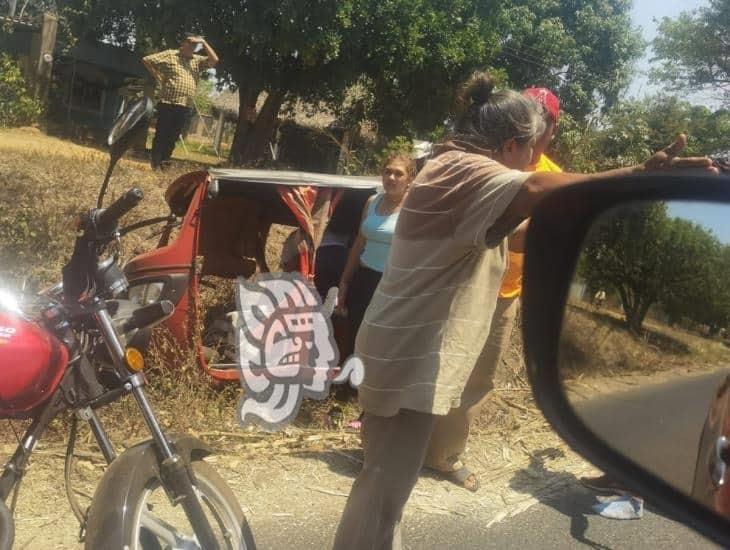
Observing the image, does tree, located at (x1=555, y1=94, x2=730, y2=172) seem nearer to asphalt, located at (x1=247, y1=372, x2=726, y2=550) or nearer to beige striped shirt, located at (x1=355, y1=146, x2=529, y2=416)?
asphalt, located at (x1=247, y1=372, x2=726, y2=550)

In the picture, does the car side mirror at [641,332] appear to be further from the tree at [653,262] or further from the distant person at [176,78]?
the distant person at [176,78]

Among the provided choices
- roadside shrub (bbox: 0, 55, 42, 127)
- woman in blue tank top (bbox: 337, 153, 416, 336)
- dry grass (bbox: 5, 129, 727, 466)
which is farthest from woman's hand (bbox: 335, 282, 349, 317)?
roadside shrub (bbox: 0, 55, 42, 127)

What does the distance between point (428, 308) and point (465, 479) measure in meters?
1.98

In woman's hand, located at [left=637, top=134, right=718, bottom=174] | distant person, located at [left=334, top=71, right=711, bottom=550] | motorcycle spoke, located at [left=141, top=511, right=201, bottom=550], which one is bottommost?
motorcycle spoke, located at [left=141, top=511, right=201, bottom=550]

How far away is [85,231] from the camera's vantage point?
8.82 feet

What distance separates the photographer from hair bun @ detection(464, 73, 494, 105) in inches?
105

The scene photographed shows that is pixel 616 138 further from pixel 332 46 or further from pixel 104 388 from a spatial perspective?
pixel 104 388

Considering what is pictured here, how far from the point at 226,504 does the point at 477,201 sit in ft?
4.71

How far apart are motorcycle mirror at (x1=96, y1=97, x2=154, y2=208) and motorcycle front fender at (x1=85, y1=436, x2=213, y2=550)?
0.91 metres

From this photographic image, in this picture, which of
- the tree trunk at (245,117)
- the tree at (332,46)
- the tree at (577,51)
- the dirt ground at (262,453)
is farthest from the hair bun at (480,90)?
the tree at (577,51)

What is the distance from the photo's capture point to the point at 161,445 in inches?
103

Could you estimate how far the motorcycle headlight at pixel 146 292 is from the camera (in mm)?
4664

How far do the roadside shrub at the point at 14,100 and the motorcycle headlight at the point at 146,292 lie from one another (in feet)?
39.8

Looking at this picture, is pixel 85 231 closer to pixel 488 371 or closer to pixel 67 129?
pixel 488 371
